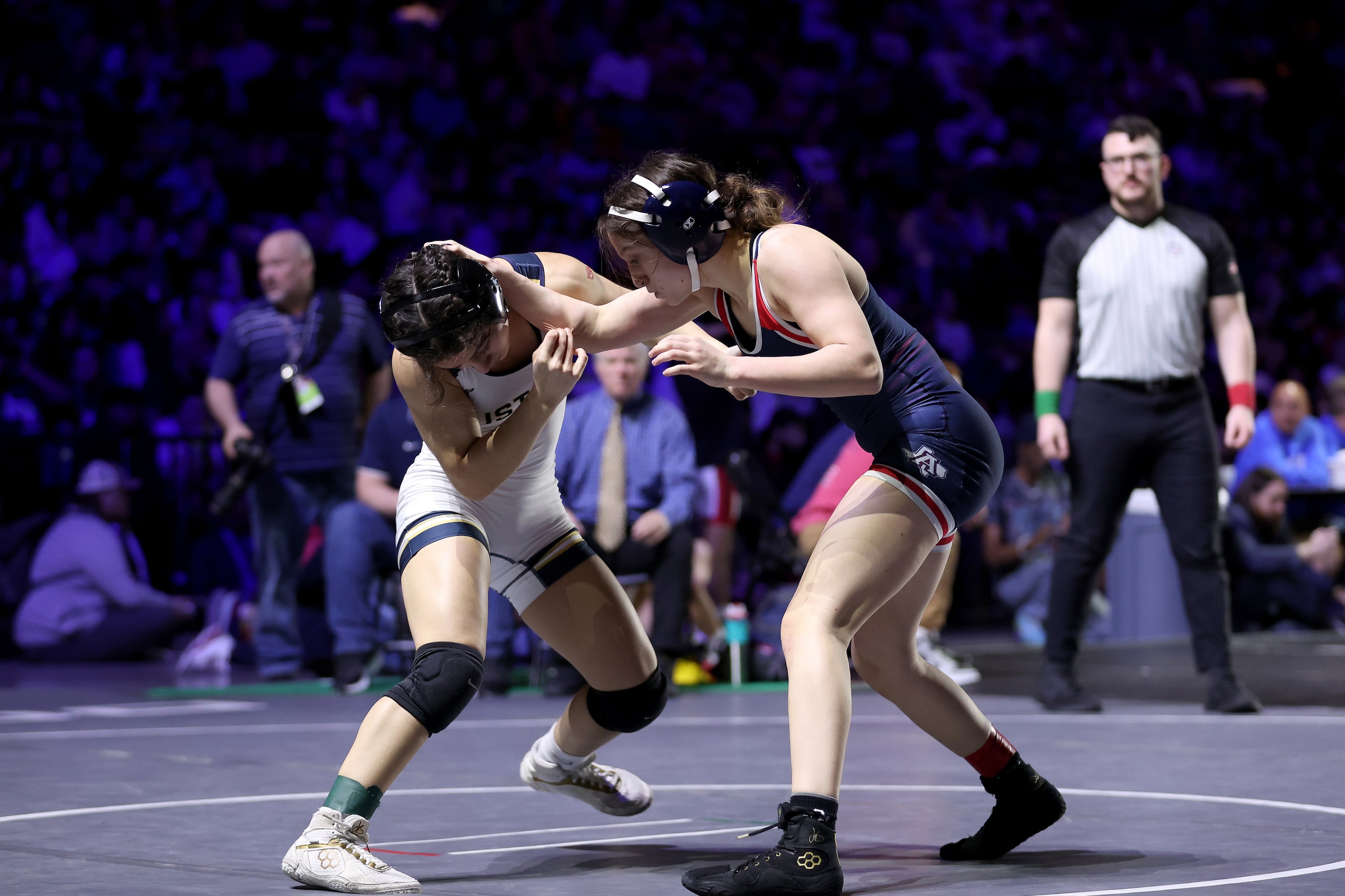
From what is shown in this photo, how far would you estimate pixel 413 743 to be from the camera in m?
3.22

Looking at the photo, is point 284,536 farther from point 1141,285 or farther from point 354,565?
point 1141,285

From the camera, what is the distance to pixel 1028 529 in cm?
1040

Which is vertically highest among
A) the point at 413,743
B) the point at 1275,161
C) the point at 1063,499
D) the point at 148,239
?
the point at 1275,161

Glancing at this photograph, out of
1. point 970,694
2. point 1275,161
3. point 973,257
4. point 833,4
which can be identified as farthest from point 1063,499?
point 1275,161

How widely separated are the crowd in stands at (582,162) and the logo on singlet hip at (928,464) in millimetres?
4675

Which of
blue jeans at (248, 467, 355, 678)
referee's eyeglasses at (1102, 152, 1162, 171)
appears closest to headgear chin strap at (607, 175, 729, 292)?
referee's eyeglasses at (1102, 152, 1162, 171)

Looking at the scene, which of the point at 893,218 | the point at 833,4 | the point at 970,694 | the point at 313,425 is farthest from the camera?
the point at 833,4

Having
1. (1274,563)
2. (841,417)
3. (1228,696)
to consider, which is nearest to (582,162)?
(1274,563)

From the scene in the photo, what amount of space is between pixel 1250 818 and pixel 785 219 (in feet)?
5.95

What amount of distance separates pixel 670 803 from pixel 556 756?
668 millimetres

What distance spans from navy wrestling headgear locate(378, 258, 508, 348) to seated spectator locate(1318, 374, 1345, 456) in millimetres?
9111

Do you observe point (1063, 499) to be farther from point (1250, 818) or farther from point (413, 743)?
point (413, 743)

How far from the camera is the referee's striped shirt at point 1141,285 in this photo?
20.3ft

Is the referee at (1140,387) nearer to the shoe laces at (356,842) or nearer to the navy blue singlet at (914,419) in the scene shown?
the navy blue singlet at (914,419)
